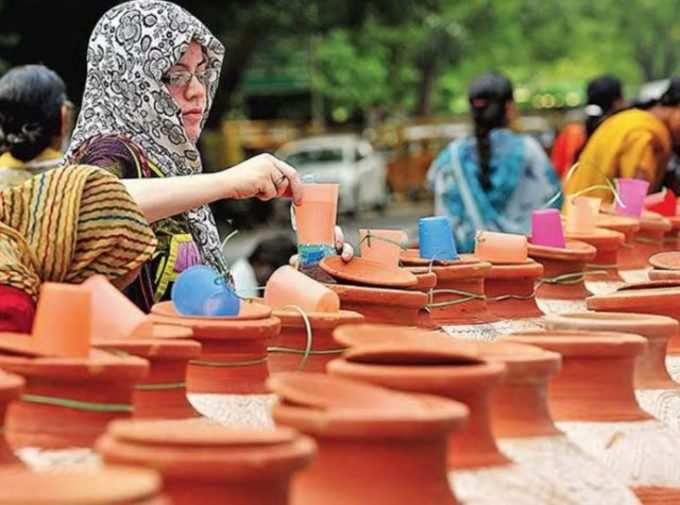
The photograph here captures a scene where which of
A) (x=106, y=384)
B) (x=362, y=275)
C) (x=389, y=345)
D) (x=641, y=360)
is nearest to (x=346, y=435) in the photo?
(x=389, y=345)

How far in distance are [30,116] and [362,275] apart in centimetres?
381

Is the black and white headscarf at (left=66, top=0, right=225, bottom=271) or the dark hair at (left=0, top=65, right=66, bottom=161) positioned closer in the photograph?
the black and white headscarf at (left=66, top=0, right=225, bottom=271)

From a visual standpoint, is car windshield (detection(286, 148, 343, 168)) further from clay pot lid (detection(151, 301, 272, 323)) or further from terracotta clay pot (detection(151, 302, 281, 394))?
terracotta clay pot (detection(151, 302, 281, 394))

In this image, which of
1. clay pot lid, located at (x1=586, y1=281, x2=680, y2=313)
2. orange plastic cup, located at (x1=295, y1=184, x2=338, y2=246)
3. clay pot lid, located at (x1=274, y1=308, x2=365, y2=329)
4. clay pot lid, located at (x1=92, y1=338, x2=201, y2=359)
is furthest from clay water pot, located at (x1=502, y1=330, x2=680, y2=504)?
orange plastic cup, located at (x1=295, y1=184, x2=338, y2=246)

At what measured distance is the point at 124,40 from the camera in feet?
19.0

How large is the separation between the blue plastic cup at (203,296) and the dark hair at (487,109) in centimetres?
664

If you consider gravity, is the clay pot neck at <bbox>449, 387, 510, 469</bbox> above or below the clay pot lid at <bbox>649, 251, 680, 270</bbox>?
below

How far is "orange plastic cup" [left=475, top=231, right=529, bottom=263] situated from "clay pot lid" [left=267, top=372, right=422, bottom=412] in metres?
2.83

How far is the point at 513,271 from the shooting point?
569cm

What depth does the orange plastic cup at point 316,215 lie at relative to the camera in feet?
17.1

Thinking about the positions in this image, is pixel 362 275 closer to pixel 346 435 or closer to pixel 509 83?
pixel 346 435

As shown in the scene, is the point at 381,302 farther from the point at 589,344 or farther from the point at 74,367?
the point at 74,367

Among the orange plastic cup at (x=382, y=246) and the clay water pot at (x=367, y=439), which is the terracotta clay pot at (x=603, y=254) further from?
the clay water pot at (x=367, y=439)

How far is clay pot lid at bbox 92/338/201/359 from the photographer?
357 cm
